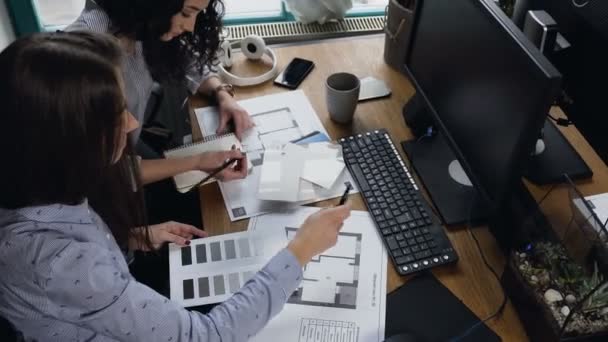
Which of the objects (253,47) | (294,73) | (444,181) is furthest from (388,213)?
(253,47)

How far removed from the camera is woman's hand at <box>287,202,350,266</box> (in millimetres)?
927

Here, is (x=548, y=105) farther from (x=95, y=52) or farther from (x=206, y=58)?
(x=206, y=58)

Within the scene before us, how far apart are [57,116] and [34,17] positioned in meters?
1.63

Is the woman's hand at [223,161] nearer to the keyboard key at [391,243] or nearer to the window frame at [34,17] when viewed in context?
the keyboard key at [391,243]

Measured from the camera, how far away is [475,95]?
37.1 inches

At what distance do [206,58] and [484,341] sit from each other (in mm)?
958

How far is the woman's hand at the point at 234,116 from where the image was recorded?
124cm

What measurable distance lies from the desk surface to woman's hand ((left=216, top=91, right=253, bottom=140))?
2.9 inches

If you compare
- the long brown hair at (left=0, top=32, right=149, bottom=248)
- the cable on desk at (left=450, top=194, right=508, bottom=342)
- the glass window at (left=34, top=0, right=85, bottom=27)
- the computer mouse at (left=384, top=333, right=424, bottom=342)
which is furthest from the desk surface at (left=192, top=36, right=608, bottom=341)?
the glass window at (left=34, top=0, right=85, bottom=27)

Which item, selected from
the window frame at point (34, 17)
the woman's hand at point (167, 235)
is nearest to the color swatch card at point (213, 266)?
the woman's hand at point (167, 235)

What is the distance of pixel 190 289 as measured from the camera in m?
0.93

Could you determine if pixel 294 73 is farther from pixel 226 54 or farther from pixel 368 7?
pixel 368 7

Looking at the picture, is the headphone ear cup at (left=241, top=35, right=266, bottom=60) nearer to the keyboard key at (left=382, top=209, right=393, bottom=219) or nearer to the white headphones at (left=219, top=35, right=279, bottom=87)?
the white headphones at (left=219, top=35, right=279, bottom=87)

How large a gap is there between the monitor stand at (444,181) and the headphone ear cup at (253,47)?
49 centimetres
